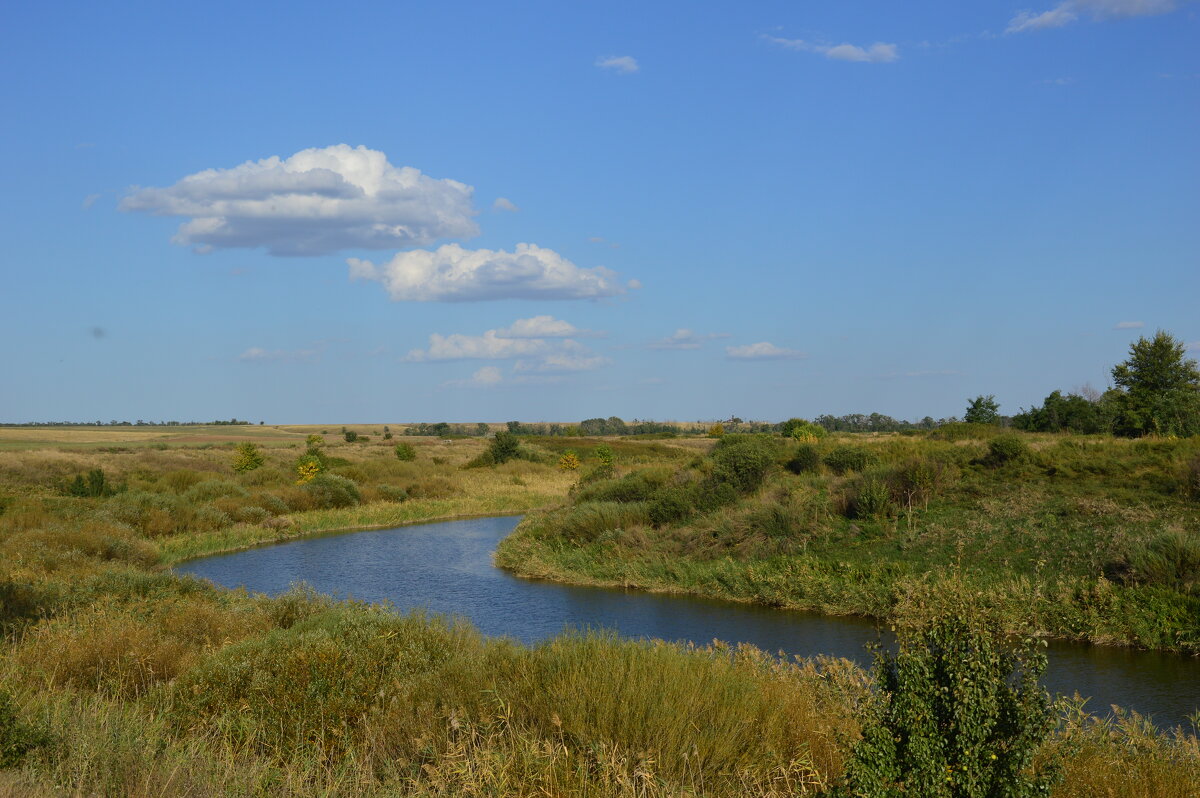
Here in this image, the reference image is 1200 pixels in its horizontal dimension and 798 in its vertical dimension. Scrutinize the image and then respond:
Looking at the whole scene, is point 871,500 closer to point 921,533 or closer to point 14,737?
point 921,533

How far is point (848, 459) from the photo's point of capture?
27156 millimetres

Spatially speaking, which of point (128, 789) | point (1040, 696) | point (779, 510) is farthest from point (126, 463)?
point (1040, 696)

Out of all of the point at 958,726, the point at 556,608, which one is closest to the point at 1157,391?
the point at 556,608

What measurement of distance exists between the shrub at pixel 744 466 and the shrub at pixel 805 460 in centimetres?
132

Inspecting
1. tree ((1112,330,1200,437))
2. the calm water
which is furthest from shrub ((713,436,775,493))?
tree ((1112,330,1200,437))

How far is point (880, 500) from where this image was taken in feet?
71.4

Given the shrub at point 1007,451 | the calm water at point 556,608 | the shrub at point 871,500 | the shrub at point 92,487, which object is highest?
the shrub at point 1007,451

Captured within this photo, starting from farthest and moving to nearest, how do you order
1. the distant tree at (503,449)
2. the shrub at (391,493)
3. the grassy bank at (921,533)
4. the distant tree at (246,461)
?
1. the distant tree at (503,449)
2. the distant tree at (246,461)
3. the shrub at (391,493)
4. the grassy bank at (921,533)

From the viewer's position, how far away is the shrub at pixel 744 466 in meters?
26.3

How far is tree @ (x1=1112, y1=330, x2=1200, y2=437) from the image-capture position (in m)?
34.7

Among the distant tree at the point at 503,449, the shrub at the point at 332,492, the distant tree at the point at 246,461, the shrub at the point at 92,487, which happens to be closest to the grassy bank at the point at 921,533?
the shrub at the point at 332,492

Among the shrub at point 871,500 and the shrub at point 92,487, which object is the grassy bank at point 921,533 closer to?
the shrub at point 871,500

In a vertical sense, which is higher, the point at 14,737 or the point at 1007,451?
the point at 1007,451

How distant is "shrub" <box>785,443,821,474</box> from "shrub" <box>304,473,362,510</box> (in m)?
22.6
